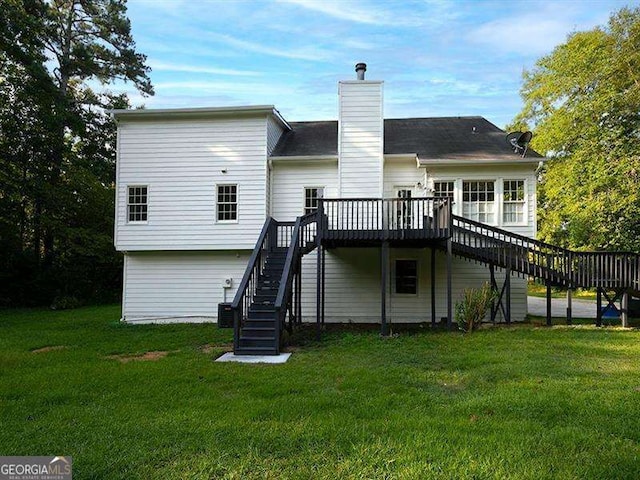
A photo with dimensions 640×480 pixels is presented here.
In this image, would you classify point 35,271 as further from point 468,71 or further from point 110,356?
point 468,71

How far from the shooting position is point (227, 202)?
13.8 m

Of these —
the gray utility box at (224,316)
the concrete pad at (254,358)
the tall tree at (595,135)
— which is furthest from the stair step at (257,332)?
the tall tree at (595,135)

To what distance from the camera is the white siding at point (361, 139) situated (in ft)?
43.7

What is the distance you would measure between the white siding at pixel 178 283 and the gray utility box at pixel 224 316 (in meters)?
2.69

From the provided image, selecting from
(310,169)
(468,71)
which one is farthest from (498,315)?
(468,71)

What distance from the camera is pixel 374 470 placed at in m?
3.63

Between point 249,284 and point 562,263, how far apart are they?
8247mm

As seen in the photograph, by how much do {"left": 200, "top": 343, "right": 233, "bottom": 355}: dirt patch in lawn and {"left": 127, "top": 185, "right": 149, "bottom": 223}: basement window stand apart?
5.96 m

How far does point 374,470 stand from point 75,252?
21.9 meters

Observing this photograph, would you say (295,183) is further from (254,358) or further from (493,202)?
(254,358)

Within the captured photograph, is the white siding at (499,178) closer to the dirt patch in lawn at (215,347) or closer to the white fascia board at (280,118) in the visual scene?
the white fascia board at (280,118)

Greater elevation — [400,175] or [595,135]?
[595,135]

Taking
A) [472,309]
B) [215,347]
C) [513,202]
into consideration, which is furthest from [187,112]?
[513,202]

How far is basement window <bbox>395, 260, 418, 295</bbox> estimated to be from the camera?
13.9 m
